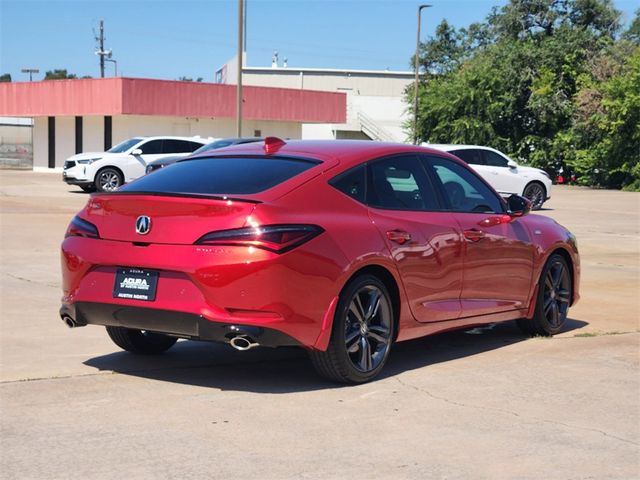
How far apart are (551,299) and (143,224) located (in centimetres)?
406

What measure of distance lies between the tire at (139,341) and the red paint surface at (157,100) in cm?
3942

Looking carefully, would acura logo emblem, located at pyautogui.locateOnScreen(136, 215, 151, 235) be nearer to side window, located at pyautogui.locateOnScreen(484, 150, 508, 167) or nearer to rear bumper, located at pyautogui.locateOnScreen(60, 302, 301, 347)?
rear bumper, located at pyautogui.locateOnScreen(60, 302, 301, 347)

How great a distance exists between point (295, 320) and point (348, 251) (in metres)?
0.61

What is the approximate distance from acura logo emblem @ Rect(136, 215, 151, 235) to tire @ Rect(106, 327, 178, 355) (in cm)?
132

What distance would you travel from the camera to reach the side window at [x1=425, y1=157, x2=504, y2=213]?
7.84 metres

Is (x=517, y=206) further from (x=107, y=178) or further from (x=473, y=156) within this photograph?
(x=107, y=178)

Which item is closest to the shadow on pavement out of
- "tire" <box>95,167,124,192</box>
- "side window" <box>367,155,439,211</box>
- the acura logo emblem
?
the acura logo emblem

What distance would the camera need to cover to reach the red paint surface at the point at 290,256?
6.09 metres

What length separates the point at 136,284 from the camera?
6.32 m

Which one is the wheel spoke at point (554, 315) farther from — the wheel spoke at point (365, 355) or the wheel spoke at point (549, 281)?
the wheel spoke at point (365, 355)

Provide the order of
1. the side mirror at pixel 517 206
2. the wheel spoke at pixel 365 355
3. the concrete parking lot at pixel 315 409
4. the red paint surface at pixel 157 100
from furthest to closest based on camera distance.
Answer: the red paint surface at pixel 157 100 → the side mirror at pixel 517 206 → the wheel spoke at pixel 365 355 → the concrete parking lot at pixel 315 409

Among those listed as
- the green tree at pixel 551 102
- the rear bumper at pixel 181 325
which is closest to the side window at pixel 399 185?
the rear bumper at pixel 181 325

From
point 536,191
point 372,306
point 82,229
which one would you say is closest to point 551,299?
point 372,306

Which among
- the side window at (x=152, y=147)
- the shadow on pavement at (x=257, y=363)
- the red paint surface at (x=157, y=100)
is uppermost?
the red paint surface at (x=157, y=100)
